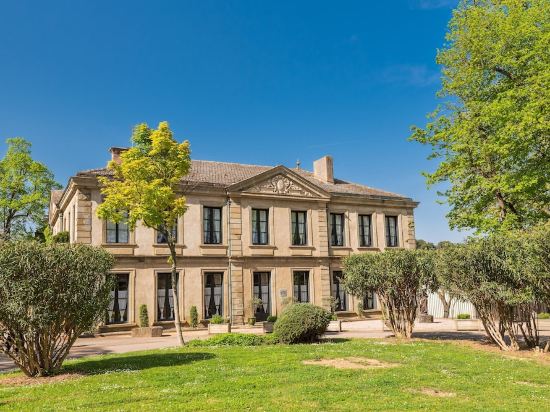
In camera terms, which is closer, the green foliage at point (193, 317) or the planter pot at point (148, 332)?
the planter pot at point (148, 332)

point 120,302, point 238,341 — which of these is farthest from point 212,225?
point 238,341

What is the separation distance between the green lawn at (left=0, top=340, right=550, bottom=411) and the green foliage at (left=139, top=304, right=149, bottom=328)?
10.4 meters

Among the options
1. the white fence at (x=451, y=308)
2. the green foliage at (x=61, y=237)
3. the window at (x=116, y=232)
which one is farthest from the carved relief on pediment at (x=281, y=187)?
the white fence at (x=451, y=308)

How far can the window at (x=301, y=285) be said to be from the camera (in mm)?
31000

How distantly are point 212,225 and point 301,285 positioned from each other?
740 cm

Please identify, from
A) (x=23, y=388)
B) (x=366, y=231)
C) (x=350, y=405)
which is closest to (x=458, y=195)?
(x=366, y=231)

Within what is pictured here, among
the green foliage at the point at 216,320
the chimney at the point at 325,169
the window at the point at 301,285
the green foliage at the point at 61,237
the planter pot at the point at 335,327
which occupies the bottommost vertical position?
the planter pot at the point at 335,327

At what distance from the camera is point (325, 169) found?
36062mm

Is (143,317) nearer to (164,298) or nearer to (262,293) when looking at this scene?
(164,298)

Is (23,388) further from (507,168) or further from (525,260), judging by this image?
(507,168)

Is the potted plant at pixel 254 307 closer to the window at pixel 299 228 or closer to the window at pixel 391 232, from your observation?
the window at pixel 299 228

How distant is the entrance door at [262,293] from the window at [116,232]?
27.9ft

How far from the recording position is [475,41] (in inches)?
877

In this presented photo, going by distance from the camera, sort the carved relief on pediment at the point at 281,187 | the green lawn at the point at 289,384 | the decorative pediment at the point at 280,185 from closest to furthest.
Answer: the green lawn at the point at 289,384, the decorative pediment at the point at 280,185, the carved relief on pediment at the point at 281,187
